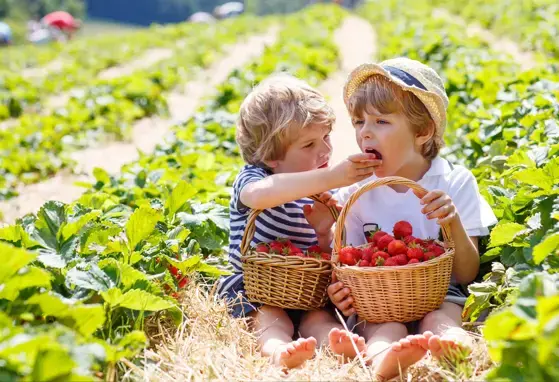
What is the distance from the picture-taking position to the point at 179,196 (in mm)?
3510

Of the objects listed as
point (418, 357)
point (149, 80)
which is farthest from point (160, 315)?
point (149, 80)

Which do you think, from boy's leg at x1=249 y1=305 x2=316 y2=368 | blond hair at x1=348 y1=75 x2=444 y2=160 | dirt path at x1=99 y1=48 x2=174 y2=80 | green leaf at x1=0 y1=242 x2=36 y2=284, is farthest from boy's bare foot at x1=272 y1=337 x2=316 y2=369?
dirt path at x1=99 y1=48 x2=174 y2=80

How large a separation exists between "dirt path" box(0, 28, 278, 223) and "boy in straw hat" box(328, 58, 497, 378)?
2.73 m

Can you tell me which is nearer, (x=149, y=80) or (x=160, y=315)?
(x=160, y=315)

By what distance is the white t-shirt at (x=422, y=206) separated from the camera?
10.7 feet

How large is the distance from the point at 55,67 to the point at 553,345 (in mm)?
18541

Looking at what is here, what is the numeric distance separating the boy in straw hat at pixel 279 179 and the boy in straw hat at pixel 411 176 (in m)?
0.18

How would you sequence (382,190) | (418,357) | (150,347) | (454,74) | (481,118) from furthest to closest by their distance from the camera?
(454,74) → (481,118) → (382,190) → (150,347) → (418,357)

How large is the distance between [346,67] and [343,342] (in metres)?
11.8

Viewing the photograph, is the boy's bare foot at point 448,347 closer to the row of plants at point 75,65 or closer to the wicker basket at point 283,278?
the wicker basket at point 283,278

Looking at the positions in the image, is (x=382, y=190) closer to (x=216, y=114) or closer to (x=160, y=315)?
(x=160, y=315)

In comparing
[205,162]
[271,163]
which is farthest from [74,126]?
[271,163]

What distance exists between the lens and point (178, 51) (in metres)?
17.7

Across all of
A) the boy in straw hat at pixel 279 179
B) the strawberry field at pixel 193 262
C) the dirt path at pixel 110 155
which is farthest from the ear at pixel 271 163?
the dirt path at pixel 110 155
